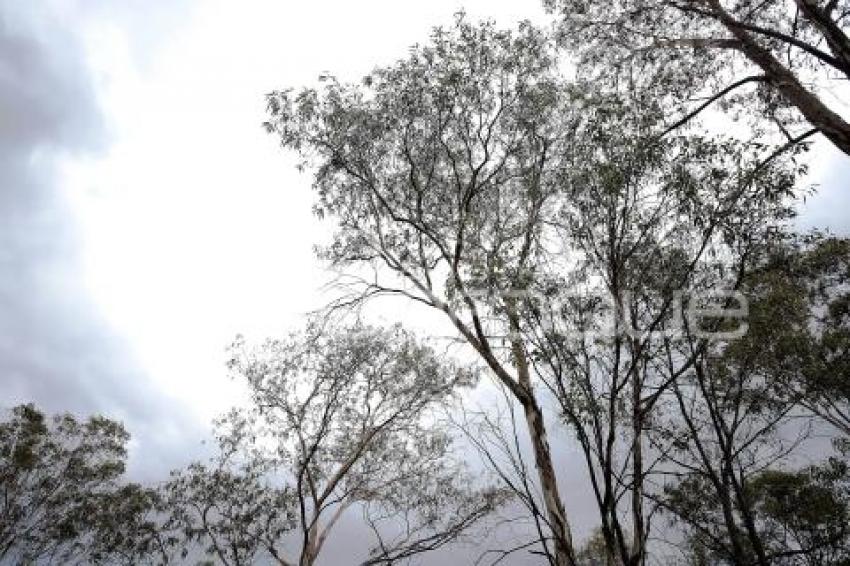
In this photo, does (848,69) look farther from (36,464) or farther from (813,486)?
(36,464)

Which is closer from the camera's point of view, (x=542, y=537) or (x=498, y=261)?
(x=542, y=537)

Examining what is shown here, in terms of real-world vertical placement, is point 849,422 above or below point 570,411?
above

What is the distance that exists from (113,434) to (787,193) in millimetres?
19068

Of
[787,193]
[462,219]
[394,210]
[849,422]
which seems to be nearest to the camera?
[787,193]

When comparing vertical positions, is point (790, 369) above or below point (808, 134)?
above

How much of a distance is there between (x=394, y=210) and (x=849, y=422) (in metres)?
11.8

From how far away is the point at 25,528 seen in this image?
16.8 metres

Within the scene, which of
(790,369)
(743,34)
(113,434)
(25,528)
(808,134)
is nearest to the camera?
(808,134)

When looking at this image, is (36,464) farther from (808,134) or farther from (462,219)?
(808,134)

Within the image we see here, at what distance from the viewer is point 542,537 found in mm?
3217

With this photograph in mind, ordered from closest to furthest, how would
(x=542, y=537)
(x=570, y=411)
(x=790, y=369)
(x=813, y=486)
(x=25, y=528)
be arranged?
(x=542, y=537), (x=570, y=411), (x=790, y=369), (x=813, y=486), (x=25, y=528)

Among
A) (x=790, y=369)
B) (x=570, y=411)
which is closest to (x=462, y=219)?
(x=570, y=411)

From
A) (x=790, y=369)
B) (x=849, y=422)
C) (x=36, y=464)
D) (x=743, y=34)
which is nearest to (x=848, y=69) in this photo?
(x=743, y=34)

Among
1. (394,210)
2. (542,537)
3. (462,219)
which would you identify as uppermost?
(394,210)
